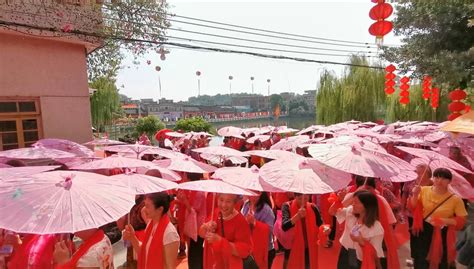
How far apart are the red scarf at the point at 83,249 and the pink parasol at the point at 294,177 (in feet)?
4.74

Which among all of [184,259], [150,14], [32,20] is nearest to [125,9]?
[150,14]

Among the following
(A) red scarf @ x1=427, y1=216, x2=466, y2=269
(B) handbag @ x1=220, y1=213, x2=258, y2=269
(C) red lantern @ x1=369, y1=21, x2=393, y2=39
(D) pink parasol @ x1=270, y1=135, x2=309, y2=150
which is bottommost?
(A) red scarf @ x1=427, y1=216, x2=466, y2=269

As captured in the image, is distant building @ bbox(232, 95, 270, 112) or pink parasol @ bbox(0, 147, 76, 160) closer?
pink parasol @ bbox(0, 147, 76, 160)

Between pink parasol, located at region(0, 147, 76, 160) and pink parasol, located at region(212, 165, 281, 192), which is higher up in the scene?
pink parasol, located at region(0, 147, 76, 160)

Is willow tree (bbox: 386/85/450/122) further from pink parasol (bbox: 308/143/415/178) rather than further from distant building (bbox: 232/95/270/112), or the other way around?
distant building (bbox: 232/95/270/112)

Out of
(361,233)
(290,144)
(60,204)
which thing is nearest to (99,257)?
(60,204)

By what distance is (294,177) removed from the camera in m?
3.24

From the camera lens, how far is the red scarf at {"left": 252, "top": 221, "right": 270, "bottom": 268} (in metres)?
3.51

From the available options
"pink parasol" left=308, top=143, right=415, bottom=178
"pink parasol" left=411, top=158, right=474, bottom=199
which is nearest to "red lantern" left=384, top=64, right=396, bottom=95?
"pink parasol" left=411, top=158, right=474, bottom=199

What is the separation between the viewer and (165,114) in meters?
60.8

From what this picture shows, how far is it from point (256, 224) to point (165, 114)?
58.7 metres

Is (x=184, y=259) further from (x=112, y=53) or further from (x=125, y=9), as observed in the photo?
(x=112, y=53)

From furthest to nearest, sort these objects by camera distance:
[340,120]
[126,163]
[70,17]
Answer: [340,120] → [70,17] → [126,163]

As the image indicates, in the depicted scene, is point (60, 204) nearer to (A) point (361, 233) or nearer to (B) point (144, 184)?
(B) point (144, 184)
